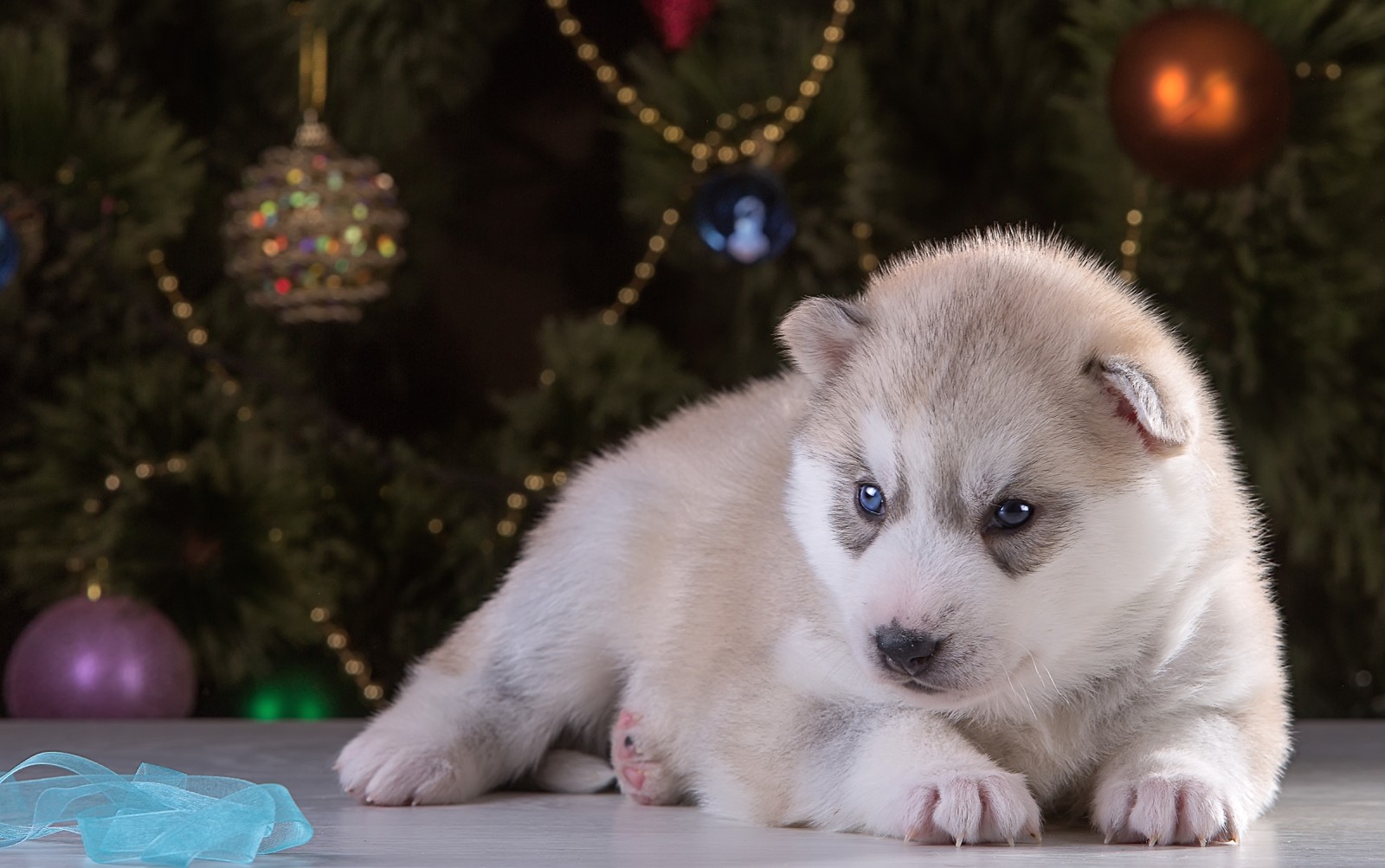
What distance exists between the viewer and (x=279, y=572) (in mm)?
2840

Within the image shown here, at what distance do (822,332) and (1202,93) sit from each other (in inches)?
34.7

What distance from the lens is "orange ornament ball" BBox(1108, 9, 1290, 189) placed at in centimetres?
245

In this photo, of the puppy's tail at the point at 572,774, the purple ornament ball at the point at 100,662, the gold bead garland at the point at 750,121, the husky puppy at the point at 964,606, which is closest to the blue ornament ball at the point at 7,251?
the purple ornament ball at the point at 100,662

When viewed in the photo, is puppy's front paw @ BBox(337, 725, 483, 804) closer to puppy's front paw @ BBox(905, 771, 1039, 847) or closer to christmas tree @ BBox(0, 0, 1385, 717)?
puppy's front paw @ BBox(905, 771, 1039, 847)

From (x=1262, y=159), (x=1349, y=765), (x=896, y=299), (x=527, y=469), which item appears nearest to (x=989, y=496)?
(x=896, y=299)

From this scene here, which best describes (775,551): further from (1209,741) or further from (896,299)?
(1209,741)

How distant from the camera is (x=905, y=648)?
5.33ft

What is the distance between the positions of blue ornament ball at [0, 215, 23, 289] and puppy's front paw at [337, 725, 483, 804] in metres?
1.00

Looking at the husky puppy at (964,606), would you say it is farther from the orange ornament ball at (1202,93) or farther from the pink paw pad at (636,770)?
the orange ornament ball at (1202,93)

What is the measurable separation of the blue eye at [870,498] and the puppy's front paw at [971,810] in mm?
276

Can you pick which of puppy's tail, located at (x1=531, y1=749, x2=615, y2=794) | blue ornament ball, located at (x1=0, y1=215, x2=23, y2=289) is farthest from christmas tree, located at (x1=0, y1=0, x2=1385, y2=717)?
puppy's tail, located at (x1=531, y1=749, x2=615, y2=794)

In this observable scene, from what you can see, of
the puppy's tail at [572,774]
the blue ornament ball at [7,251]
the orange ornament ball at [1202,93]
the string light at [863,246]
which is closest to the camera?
the puppy's tail at [572,774]

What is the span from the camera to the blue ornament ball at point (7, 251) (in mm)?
2570

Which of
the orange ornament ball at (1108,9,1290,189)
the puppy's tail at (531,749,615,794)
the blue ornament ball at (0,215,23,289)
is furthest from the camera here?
the blue ornament ball at (0,215,23,289)
